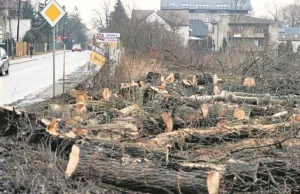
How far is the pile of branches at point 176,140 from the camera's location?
5.15 metres

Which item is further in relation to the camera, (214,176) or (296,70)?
(296,70)

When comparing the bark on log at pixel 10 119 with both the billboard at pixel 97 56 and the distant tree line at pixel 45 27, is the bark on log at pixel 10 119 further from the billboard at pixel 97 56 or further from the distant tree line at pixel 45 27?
the distant tree line at pixel 45 27

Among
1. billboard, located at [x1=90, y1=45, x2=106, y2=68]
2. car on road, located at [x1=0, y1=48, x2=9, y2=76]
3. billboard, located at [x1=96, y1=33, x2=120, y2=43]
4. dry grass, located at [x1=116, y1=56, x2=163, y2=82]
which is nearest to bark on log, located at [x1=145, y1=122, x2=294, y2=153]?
billboard, located at [x1=90, y1=45, x2=106, y2=68]

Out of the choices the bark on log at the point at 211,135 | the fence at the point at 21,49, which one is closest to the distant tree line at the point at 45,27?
the fence at the point at 21,49

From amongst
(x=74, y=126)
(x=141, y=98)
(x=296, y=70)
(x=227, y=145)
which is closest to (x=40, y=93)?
(x=141, y=98)

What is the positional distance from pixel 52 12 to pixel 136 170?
9254mm

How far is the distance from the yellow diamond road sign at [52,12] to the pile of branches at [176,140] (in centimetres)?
299

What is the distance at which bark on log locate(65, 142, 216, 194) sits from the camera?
5.08 metres

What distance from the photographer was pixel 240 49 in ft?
80.8

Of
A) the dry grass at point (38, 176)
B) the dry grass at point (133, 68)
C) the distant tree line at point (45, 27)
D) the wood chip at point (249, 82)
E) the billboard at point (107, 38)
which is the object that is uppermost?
the distant tree line at point (45, 27)

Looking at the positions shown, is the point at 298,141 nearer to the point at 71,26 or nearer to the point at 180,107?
the point at 180,107

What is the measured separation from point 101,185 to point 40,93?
11692 mm

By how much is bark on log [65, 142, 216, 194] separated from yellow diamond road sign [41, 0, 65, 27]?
339 inches

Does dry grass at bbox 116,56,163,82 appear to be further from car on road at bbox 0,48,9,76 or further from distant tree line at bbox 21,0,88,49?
distant tree line at bbox 21,0,88,49
